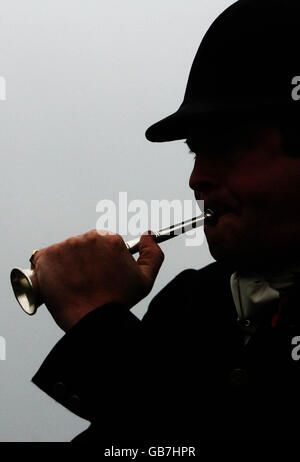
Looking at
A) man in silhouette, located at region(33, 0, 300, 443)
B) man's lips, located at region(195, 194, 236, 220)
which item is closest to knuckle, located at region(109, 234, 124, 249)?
man in silhouette, located at region(33, 0, 300, 443)

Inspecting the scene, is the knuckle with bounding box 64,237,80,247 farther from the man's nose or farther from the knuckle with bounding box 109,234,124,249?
the man's nose

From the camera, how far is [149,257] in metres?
0.86

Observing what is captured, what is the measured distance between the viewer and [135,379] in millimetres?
759

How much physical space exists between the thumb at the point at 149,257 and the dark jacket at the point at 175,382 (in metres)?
0.09

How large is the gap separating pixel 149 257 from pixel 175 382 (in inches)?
7.0

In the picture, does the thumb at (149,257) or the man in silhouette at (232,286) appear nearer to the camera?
the man in silhouette at (232,286)

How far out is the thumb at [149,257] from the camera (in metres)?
0.85

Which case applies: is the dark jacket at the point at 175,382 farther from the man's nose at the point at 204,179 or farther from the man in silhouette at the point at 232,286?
the man's nose at the point at 204,179

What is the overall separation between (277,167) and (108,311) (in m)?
0.28

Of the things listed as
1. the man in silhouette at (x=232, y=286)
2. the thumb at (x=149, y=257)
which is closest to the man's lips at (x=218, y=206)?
the man in silhouette at (x=232, y=286)

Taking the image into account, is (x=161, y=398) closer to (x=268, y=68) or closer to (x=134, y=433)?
(x=134, y=433)

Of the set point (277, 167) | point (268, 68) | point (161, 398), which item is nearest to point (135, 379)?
point (161, 398)

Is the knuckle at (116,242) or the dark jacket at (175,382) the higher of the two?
the knuckle at (116,242)

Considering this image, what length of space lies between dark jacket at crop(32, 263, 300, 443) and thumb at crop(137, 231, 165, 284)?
0.09 metres
